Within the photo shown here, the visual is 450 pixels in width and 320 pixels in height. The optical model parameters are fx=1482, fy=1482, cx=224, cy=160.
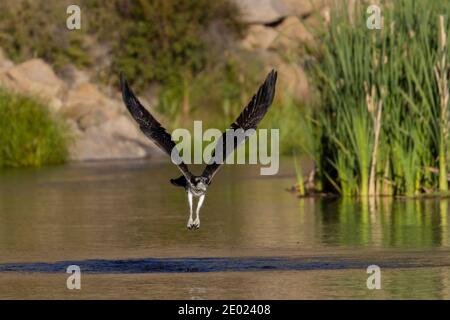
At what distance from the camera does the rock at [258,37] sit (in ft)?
144

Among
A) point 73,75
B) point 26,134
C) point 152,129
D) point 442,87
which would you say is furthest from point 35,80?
point 152,129

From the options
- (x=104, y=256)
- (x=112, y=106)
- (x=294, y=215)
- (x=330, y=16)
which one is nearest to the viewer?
(x=104, y=256)

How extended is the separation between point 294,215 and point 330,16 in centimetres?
283

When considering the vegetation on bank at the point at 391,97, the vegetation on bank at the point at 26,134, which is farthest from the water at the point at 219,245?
the vegetation on bank at the point at 26,134

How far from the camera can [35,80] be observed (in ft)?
114

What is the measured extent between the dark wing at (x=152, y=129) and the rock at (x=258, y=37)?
29.8 m

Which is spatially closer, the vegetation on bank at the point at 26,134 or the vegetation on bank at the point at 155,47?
the vegetation on bank at the point at 26,134

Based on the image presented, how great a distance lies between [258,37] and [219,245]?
99.1 feet

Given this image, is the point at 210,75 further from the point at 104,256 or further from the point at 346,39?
the point at 104,256

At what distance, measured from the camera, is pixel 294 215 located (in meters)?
17.8

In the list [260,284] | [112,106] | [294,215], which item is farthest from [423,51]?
[112,106]

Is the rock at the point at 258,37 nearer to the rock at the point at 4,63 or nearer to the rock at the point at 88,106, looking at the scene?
the rock at the point at 88,106

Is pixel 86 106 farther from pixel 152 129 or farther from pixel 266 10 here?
pixel 152 129

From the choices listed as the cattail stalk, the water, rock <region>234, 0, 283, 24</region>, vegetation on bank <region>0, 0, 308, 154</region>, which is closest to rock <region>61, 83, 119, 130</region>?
vegetation on bank <region>0, 0, 308, 154</region>
